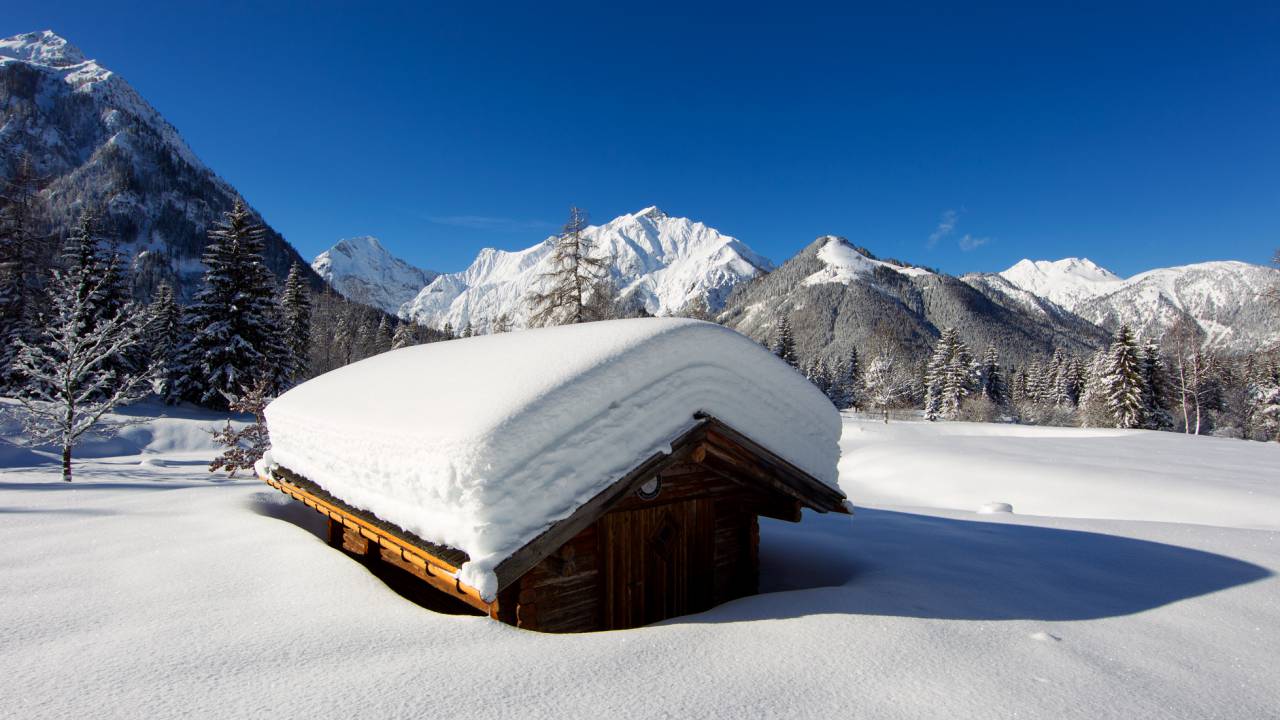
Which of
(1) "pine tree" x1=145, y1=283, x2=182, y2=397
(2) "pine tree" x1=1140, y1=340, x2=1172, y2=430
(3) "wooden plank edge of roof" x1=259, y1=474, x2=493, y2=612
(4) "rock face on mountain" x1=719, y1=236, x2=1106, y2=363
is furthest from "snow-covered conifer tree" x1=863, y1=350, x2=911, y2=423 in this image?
(4) "rock face on mountain" x1=719, y1=236, x2=1106, y2=363

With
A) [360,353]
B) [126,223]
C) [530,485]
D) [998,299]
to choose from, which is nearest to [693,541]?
[530,485]

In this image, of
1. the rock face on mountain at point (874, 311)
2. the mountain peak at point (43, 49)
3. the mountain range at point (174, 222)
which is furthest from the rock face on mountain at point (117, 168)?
the rock face on mountain at point (874, 311)

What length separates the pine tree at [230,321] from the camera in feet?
84.6

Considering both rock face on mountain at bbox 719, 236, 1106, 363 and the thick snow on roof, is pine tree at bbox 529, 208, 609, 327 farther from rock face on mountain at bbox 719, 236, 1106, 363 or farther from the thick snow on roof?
rock face on mountain at bbox 719, 236, 1106, 363

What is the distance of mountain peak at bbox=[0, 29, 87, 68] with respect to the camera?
167625 millimetres

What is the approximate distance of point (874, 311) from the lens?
141375mm

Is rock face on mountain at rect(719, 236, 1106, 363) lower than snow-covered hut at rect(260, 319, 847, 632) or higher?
higher

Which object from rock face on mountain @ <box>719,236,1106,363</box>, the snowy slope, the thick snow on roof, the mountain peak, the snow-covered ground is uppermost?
the mountain peak

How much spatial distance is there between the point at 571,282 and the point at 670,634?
19.2 metres

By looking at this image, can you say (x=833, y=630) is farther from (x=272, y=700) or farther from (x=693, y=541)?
(x=272, y=700)

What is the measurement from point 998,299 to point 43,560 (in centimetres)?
23234

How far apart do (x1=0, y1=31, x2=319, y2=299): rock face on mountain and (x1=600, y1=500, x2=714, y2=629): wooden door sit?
114 meters

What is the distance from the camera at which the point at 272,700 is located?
276cm

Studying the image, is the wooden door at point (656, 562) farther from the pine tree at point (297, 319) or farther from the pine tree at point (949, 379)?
the pine tree at point (949, 379)
